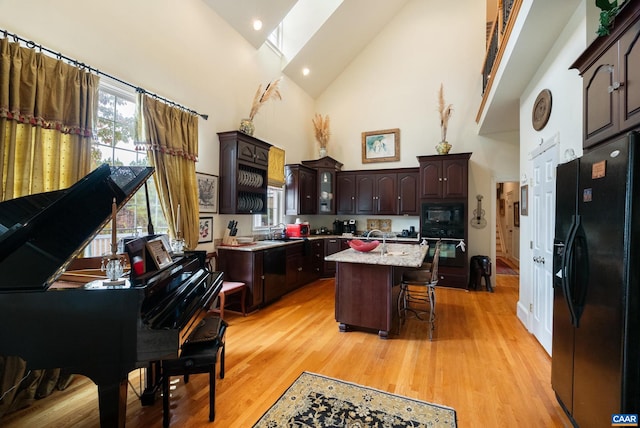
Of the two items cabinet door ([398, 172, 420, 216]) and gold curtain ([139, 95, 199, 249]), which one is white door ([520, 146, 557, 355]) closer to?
cabinet door ([398, 172, 420, 216])

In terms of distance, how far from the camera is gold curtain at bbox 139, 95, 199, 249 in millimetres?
2920

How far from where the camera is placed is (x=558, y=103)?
2.55 metres

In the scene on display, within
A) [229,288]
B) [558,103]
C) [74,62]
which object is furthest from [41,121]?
[558,103]

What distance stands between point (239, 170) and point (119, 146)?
4.90 feet

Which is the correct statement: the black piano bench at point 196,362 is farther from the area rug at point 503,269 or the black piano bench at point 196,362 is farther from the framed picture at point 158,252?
the area rug at point 503,269

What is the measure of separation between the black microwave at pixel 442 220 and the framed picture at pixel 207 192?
12.3 feet

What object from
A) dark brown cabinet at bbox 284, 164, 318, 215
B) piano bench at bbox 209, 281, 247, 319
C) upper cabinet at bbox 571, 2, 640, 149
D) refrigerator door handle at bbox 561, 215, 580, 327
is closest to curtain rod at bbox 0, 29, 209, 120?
piano bench at bbox 209, 281, 247, 319

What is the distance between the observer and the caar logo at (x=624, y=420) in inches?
47.3

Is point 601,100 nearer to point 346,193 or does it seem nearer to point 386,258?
→ point 386,258

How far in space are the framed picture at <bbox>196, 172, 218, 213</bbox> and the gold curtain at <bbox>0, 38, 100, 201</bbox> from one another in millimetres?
1391

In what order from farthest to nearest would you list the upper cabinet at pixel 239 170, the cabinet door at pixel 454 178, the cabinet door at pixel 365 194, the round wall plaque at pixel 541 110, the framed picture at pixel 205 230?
the cabinet door at pixel 365 194
the cabinet door at pixel 454 178
the upper cabinet at pixel 239 170
the framed picture at pixel 205 230
the round wall plaque at pixel 541 110

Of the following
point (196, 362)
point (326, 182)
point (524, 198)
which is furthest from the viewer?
point (326, 182)

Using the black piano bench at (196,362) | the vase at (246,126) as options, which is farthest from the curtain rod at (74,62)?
the black piano bench at (196,362)

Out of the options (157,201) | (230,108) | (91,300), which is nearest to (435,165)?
(230,108)
